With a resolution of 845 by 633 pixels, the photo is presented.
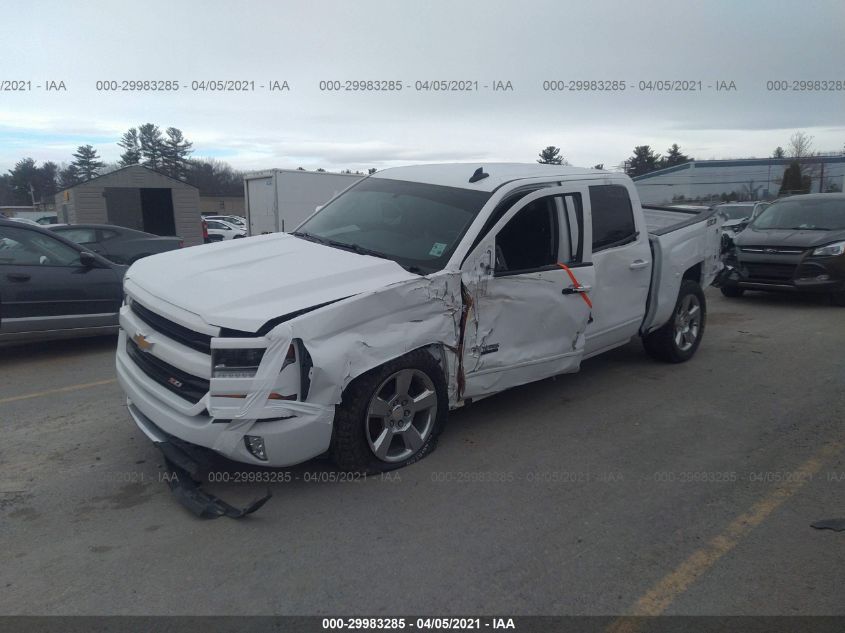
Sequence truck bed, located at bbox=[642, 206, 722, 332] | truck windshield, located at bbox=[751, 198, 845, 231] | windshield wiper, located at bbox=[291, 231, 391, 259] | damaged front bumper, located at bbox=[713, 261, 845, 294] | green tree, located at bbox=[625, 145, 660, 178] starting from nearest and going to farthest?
windshield wiper, located at bbox=[291, 231, 391, 259]
truck bed, located at bbox=[642, 206, 722, 332]
damaged front bumper, located at bbox=[713, 261, 845, 294]
truck windshield, located at bbox=[751, 198, 845, 231]
green tree, located at bbox=[625, 145, 660, 178]

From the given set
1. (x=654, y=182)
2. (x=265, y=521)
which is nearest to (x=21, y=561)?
(x=265, y=521)

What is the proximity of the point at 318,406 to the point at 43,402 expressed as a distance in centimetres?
335

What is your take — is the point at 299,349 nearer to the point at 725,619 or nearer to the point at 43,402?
the point at 725,619

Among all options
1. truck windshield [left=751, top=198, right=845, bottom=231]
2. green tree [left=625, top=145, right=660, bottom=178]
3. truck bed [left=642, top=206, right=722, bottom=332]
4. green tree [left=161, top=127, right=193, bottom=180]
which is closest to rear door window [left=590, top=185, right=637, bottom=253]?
truck bed [left=642, top=206, right=722, bottom=332]

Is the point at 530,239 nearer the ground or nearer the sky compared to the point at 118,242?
nearer the sky

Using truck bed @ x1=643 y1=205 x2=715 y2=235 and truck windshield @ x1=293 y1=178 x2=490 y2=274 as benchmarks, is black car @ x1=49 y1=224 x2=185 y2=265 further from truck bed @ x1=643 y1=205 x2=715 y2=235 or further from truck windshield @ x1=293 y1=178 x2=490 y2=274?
truck bed @ x1=643 y1=205 x2=715 y2=235

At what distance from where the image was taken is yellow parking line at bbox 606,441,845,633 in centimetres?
294

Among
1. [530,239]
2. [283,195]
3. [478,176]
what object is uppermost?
[283,195]

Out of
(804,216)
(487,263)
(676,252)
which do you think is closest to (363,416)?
(487,263)

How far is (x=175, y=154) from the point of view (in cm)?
7912

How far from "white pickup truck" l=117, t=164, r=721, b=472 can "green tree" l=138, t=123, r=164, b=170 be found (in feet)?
267

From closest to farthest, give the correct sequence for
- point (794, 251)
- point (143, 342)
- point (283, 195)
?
point (143, 342)
point (794, 251)
point (283, 195)

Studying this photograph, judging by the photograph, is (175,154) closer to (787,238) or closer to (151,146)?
(151,146)

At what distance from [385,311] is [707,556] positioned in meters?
2.21
